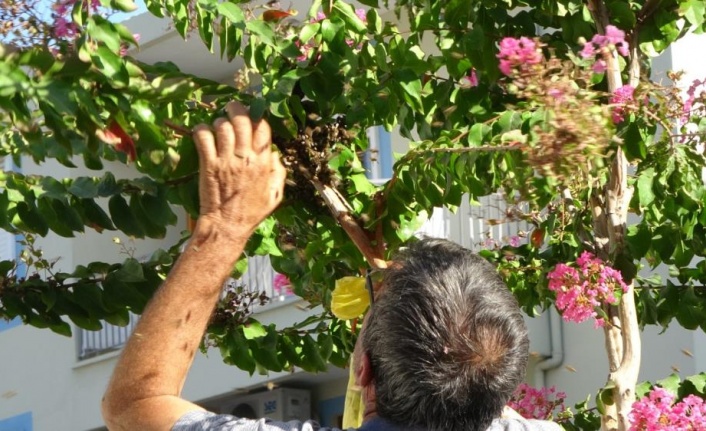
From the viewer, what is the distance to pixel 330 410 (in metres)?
12.1

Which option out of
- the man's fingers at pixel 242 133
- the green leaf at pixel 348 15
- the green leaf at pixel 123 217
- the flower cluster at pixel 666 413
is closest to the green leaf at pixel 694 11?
the green leaf at pixel 348 15

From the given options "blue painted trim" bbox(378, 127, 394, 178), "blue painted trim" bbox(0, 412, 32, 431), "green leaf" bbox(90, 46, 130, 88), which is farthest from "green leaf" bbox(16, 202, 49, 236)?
"blue painted trim" bbox(0, 412, 32, 431)

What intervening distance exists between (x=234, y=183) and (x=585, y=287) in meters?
2.32

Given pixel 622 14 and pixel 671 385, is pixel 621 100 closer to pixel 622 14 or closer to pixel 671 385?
pixel 622 14

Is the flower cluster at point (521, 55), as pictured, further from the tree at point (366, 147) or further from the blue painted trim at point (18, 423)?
the blue painted trim at point (18, 423)

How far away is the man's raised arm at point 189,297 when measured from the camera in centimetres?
229

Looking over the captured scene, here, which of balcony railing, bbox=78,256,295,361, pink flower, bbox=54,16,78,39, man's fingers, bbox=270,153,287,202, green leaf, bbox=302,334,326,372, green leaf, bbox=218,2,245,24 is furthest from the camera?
balcony railing, bbox=78,256,295,361

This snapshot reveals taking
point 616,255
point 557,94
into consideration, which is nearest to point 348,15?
point 616,255

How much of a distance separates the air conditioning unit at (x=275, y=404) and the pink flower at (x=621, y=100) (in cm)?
789

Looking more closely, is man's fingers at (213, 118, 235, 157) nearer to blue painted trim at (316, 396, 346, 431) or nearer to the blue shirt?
the blue shirt

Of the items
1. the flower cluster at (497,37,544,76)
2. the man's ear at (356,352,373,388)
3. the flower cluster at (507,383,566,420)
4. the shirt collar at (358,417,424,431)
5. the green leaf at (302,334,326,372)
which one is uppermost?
the flower cluster at (497,37,544,76)

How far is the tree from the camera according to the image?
3045mm

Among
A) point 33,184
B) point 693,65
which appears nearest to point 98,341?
point 693,65

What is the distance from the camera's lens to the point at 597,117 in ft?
9.52
